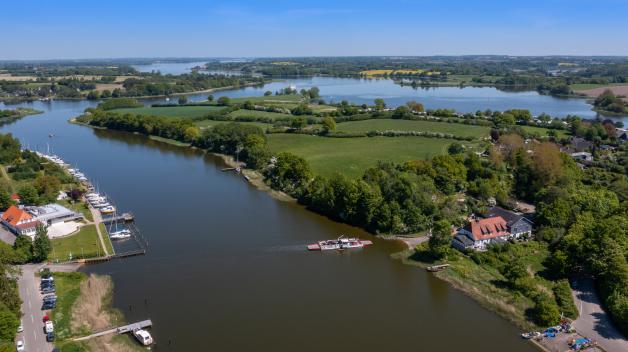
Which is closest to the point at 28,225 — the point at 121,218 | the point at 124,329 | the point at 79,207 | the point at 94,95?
the point at 121,218

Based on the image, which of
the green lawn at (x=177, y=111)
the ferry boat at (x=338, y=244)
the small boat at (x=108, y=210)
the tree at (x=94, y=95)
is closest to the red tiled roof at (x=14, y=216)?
the small boat at (x=108, y=210)

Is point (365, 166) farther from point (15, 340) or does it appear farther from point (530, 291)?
point (15, 340)

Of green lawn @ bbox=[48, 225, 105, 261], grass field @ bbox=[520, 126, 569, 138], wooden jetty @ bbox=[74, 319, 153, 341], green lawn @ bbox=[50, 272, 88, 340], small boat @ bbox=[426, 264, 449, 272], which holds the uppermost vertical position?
grass field @ bbox=[520, 126, 569, 138]

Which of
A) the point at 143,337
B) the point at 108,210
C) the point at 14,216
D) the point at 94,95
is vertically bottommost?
the point at 143,337

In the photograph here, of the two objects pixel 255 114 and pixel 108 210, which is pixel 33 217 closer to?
pixel 108 210

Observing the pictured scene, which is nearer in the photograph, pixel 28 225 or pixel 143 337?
pixel 143 337

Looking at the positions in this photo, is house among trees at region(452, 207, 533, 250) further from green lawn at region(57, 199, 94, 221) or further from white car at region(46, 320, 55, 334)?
green lawn at region(57, 199, 94, 221)

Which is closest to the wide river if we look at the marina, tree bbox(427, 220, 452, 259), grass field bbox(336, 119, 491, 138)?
the marina
